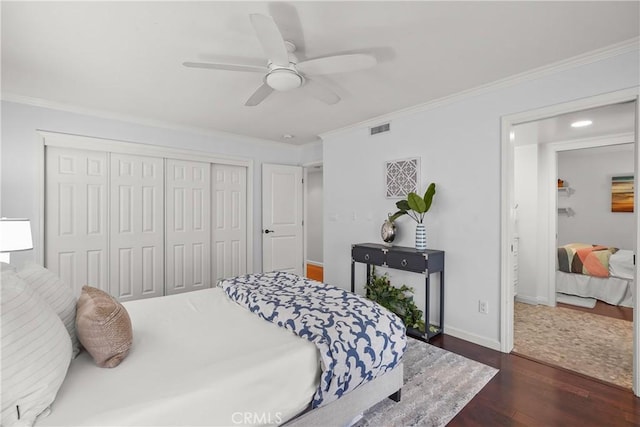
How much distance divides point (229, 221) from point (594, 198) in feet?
21.0

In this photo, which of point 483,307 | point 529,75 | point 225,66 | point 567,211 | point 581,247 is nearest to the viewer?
point 225,66

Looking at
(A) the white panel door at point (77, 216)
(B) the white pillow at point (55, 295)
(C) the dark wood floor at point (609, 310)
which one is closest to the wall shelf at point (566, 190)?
(C) the dark wood floor at point (609, 310)

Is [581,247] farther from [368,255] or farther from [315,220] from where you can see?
[315,220]

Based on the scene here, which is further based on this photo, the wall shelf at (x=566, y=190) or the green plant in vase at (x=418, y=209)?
the wall shelf at (x=566, y=190)

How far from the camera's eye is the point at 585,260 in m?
4.19

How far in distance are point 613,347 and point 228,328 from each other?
3.39m

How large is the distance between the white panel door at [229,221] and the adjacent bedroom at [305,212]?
0.10ft

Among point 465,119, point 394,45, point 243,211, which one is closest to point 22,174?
point 243,211

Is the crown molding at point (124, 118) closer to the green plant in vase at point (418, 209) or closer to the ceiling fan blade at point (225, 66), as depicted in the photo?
the ceiling fan blade at point (225, 66)

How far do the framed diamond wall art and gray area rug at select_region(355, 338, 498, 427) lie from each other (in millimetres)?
1635

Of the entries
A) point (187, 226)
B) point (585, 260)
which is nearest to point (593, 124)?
point (585, 260)

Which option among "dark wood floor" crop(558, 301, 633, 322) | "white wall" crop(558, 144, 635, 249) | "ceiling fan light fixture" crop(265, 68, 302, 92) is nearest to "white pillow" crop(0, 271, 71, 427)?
"ceiling fan light fixture" crop(265, 68, 302, 92)

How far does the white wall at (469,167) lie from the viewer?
2402mm

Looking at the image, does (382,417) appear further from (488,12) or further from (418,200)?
(488,12)
